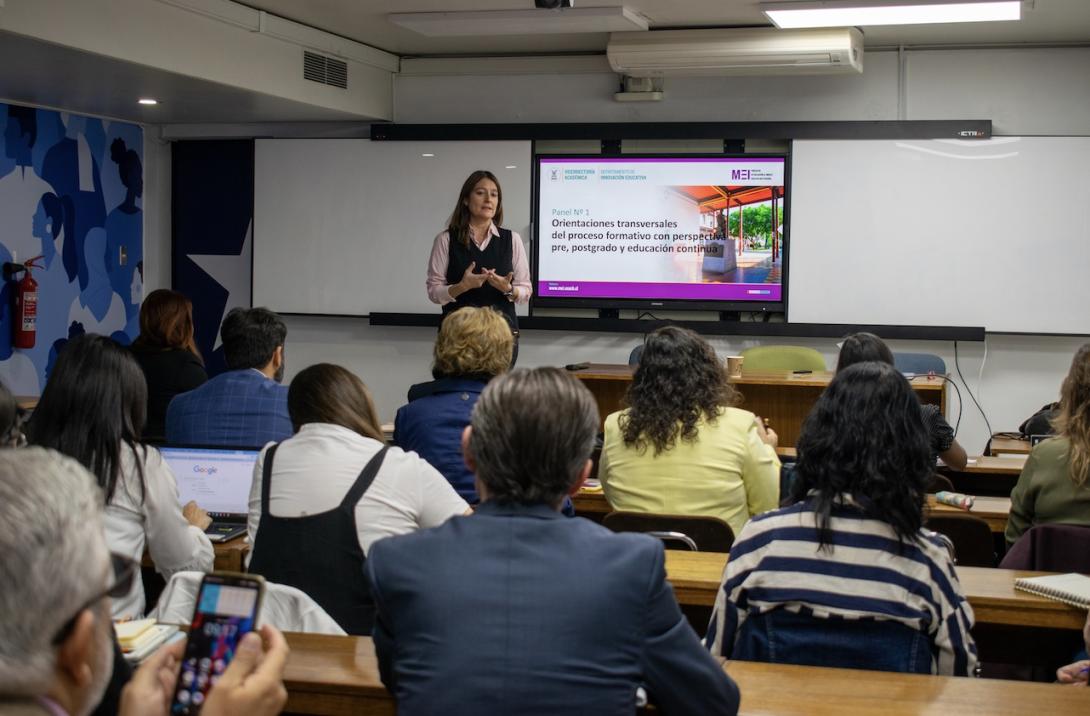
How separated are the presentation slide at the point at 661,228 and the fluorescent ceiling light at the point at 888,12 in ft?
4.40

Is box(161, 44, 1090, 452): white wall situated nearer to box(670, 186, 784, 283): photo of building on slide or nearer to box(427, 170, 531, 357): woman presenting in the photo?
box(670, 186, 784, 283): photo of building on slide

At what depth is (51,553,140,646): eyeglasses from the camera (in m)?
1.01

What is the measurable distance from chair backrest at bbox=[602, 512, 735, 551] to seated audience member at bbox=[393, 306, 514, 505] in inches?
21.2

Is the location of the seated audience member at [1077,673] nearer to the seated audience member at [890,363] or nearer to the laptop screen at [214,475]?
the seated audience member at [890,363]

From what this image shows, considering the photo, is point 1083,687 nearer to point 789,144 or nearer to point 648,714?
point 648,714

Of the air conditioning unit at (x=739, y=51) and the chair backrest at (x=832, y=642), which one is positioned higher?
the air conditioning unit at (x=739, y=51)

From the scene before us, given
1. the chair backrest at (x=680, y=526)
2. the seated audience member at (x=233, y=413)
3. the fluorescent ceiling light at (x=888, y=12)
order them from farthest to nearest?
the fluorescent ceiling light at (x=888, y=12)
the seated audience member at (x=233, y=413)
the chair backrest at (x=680, y=526)

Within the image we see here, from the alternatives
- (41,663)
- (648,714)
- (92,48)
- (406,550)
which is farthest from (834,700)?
(92,48)

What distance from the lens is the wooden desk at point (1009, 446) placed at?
5131mm

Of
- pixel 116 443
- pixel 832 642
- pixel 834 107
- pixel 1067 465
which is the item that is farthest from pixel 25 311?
pixel 832 642

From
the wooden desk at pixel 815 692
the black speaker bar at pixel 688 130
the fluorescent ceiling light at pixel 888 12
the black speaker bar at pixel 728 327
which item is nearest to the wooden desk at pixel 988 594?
the wooden desk at pixel 815 692

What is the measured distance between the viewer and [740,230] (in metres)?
7.56

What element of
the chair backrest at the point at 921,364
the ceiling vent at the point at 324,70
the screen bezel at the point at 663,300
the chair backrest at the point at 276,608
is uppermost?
the ceiling vent at the point at 324,70

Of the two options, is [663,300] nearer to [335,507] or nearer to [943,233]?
[943,233]
